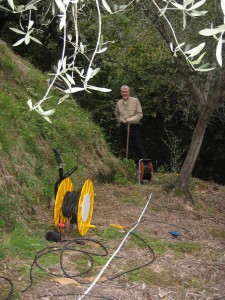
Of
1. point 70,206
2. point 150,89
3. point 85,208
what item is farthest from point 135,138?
point 70,206

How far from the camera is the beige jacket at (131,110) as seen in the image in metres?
9.91

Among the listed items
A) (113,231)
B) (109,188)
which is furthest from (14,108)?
(113,231)

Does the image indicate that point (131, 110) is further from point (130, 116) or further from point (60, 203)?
point (60, 203)

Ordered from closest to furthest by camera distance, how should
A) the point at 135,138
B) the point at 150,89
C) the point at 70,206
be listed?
the point at 70,206
the point at 135,138
the point at 150,89

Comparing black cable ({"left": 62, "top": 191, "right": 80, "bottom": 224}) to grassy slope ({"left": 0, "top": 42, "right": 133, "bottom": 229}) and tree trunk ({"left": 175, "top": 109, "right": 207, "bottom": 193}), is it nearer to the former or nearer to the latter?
grassy slope ({"left": 0, "top": 42, "right": 133, "bottom": 229})

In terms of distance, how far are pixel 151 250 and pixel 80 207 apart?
0.91 meters

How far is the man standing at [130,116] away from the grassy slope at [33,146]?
0.55 metres

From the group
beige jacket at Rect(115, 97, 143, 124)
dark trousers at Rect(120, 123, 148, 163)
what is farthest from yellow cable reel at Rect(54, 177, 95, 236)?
dark trousers at Rect(120, 123, 148, 163)

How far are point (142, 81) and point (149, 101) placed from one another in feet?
1.81

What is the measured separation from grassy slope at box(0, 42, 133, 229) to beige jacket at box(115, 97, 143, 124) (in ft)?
2.11

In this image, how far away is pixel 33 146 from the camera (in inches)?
292

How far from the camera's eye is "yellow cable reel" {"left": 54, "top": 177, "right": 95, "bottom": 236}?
5.39 metres

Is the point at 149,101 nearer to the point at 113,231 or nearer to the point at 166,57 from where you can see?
the point at 166,57

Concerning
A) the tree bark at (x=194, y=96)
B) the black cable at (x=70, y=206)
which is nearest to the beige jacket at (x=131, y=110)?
the tree bark at (x=194, y=96)
